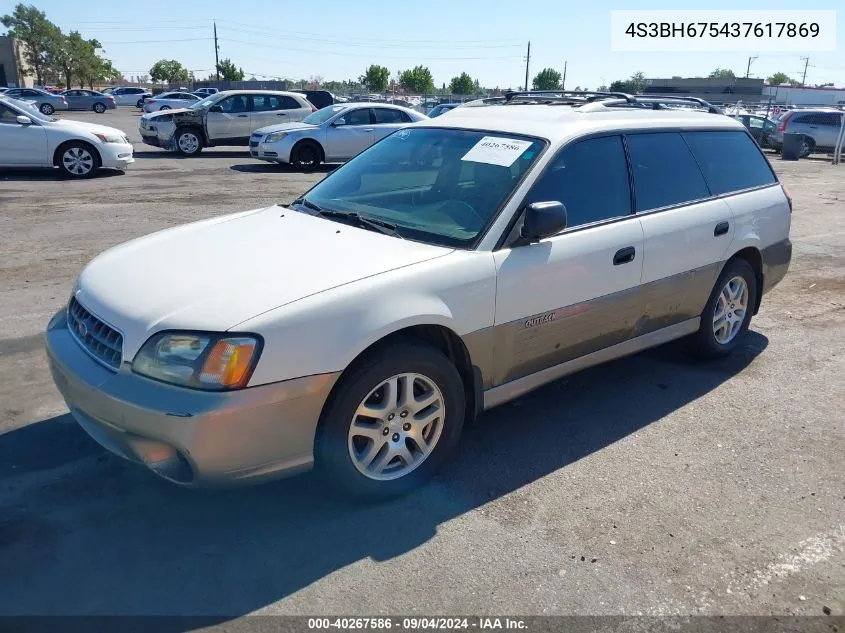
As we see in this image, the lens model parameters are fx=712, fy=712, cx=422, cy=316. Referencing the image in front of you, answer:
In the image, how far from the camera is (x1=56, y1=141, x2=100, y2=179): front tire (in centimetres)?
1312

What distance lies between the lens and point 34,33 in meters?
78.2

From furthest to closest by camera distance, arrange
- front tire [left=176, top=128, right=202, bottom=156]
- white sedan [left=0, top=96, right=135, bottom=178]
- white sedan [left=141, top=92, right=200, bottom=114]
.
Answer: white sedan [left=141, top=92, right=200, bottom=114] → front tire [left=176, top=128, right=202, bottom=156] → white sedan [left=0, top=96, right=135, bottom=178]

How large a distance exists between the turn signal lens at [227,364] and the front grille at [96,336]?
0.44 metres

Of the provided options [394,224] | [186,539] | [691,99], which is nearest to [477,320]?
[394,224]

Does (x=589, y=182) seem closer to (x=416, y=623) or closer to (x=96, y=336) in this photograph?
(x=416, y=623)

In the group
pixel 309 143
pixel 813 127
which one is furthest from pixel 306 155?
pixel 813 127

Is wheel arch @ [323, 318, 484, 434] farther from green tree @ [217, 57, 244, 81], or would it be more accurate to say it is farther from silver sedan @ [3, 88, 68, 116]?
green tree @ [217, 57, 244, 81]

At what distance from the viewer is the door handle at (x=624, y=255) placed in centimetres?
404

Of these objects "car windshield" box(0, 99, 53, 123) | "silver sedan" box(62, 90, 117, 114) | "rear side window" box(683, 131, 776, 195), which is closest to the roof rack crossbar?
"rear side window" box(683, 131, 776, 195)

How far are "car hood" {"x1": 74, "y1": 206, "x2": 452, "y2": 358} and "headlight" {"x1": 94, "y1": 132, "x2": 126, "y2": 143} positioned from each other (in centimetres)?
1085

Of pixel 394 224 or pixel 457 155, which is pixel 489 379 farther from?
pixel 457 155

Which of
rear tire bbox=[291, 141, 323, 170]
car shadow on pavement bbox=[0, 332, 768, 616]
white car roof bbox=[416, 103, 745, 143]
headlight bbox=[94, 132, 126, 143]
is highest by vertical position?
white car roof bbox=[416, 103, 745, 143]

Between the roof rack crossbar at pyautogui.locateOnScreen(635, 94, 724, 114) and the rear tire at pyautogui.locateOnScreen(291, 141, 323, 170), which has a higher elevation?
the roof rack crossbar at pyautogui.locateOnScreen(635, 94, 724, 114)

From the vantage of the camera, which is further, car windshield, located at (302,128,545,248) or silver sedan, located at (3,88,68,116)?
silver sedan, located at (3,88,68,116)
